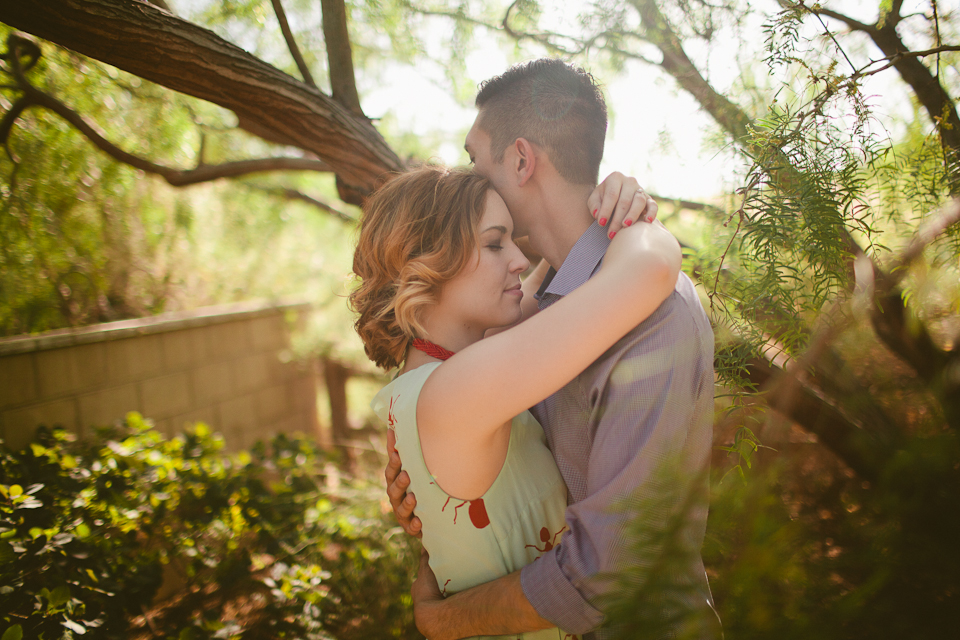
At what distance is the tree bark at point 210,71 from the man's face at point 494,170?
0.49 meters

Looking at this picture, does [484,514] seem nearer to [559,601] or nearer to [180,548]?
[559,601]

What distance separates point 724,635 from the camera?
0.58 meters

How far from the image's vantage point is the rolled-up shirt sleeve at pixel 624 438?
958 millimetres

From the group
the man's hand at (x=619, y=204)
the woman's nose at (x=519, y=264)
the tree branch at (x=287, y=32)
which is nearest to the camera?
the man's hand at (x=619, y=204)

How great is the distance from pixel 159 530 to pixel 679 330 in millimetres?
2253

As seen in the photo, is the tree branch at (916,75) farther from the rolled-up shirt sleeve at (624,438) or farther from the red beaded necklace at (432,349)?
the red beaded necklace at (432,349)

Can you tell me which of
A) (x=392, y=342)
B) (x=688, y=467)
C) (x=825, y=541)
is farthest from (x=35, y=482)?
(x=825, y=541)

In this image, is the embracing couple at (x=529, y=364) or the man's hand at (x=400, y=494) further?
the man's hand at (x=400, y=494)

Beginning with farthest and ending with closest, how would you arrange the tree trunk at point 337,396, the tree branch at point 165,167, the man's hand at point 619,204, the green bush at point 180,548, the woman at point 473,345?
the tree trunk at point 337,396, the tree branch at point 165,167, the green bush at point 180,548, the man's hand at point 619,204, the woman at point 473,345

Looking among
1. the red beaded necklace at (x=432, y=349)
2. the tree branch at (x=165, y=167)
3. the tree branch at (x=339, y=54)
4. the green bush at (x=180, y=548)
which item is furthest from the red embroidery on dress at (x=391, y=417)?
the tree branch at (x=165, y=167)

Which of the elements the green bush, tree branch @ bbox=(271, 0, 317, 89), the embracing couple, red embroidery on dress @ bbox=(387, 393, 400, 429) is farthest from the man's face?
the green bush

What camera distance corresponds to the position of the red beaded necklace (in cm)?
126

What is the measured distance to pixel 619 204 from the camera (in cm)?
119

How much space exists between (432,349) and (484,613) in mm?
619
